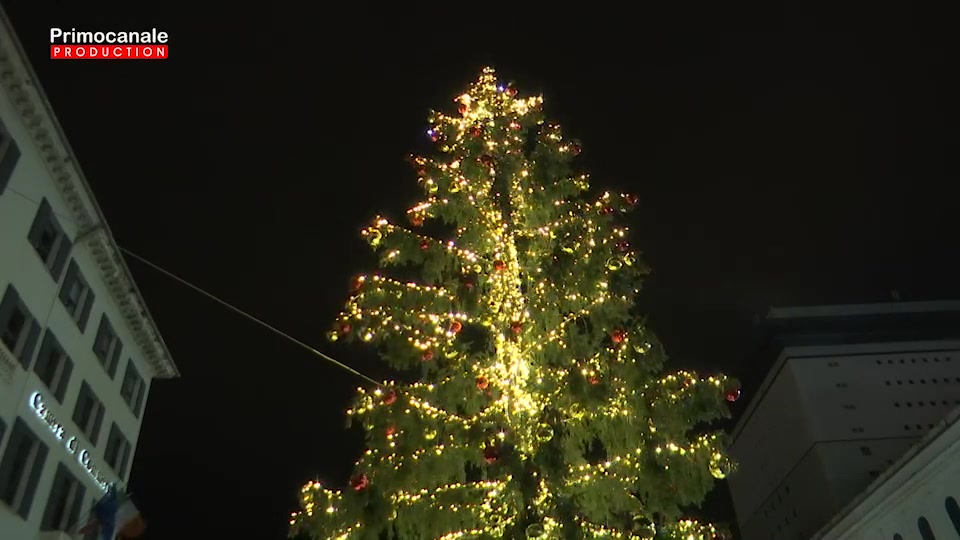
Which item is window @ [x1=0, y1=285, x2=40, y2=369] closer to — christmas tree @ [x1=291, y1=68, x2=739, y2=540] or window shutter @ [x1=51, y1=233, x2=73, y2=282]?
window shutter @ [x1=51, y1=233, x2=73, y2=282]

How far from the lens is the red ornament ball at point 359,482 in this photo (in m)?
9.90

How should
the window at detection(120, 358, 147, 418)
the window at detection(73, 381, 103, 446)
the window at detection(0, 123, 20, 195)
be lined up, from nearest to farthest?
1. the window at detection(0, 123, 20, 195)
2. the window at detection(73, 381, 103, 446)
3. the window at detection(120, 358, 147, 418)

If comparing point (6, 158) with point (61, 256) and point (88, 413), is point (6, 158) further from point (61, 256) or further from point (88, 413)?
point (88, 413)

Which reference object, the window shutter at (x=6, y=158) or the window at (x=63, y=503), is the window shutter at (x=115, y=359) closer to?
the window at (x=63, y=503)

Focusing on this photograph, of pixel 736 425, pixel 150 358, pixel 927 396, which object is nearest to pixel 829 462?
pixel 927 396

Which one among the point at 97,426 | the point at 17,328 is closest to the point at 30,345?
the point at 17,328

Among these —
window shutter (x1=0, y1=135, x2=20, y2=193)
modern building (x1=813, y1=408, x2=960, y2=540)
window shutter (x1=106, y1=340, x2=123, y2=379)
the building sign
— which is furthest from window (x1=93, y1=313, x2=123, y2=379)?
modern building (x1=813, y1=408, x2=960, y2=540)

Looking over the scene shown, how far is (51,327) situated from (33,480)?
4.30 metres

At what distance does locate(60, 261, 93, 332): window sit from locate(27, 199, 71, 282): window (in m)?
0.84

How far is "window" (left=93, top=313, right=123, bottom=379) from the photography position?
25.5 meters

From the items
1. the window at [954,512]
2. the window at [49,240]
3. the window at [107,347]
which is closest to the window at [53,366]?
the window at [49,240]

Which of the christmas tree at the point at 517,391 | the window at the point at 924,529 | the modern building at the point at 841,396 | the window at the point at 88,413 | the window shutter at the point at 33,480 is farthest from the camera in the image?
the modern building at the point at 841,396

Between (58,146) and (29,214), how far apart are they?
7.37 ft

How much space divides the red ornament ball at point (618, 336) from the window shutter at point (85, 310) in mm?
19720
